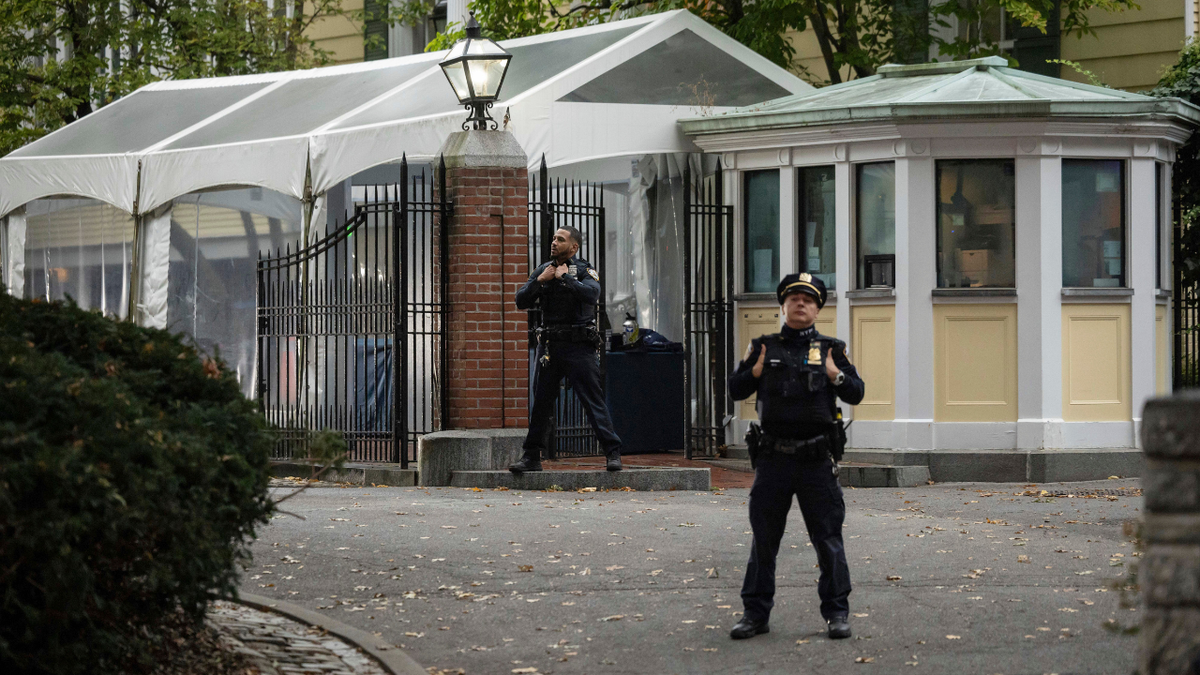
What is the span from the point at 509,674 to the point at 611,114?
906 centimetres

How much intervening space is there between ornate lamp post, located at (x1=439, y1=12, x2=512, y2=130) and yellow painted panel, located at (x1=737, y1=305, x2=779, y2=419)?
127 inches

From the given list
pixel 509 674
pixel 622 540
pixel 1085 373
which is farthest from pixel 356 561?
pixel 1085 373

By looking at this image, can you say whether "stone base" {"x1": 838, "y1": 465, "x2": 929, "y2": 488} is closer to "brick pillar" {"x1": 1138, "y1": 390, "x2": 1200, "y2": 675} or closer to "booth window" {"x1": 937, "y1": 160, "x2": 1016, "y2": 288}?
"booth window" {"x1": 937, "y1": 160, "x2": 1016, "y2": 288}

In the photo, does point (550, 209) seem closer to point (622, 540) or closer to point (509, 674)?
point (622, 540)

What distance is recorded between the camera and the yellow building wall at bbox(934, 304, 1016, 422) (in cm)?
1348

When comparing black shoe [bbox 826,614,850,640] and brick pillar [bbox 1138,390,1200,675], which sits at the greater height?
brick pillar [bbox 1138,390,1200,675]

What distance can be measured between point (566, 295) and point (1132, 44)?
34.0ft

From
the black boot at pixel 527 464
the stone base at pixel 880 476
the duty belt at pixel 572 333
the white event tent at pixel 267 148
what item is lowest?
the stone base at pixel 880 476

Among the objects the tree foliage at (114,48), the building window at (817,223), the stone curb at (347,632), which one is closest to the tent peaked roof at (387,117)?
the building window at (817,223)

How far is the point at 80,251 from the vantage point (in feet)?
59.2

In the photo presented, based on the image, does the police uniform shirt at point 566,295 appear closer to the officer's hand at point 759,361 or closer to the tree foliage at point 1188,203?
the officer's hand at point 759,361

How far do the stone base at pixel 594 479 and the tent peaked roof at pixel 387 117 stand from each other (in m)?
3.65

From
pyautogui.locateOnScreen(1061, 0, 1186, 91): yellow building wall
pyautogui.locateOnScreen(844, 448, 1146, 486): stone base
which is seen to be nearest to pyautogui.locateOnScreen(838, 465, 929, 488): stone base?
pyautogui.locateOnScreen(844, 448, 1146, 486): stone base

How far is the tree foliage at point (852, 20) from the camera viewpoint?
17953 millimetres
